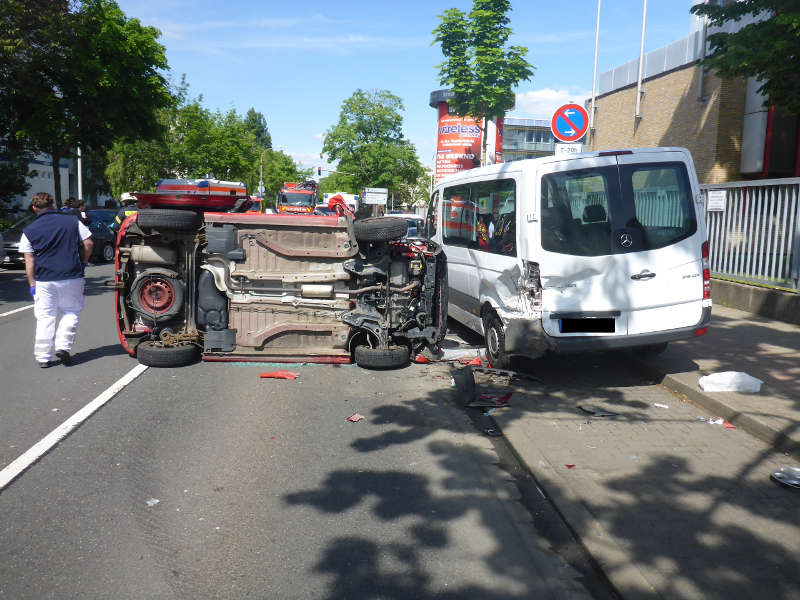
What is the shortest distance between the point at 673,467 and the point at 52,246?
6.68 m

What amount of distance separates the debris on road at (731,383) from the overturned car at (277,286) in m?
2.76

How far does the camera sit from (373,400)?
658 centimetres

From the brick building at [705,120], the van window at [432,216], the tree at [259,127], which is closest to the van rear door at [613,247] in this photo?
the van window at [432,216]

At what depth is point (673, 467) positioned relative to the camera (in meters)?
4.88

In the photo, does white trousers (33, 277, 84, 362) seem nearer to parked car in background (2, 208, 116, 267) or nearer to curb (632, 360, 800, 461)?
curb (632, 360, 800, 461)

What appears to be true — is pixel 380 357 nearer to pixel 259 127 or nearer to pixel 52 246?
pixel 52 246

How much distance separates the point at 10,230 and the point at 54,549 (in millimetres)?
18393

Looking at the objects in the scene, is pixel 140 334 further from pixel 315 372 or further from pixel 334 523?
pixel 334 523

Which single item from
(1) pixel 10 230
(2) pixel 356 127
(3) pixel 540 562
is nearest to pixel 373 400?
(3) pixel 540 562

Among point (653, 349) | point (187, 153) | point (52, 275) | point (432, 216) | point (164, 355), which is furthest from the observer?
point (187, 153)

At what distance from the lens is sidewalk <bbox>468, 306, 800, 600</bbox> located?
137 inches

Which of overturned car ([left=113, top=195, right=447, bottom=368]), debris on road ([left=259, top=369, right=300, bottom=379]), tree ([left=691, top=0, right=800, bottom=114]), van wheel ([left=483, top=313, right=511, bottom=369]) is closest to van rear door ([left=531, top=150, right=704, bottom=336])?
van wheel ([left=483, top=313, right=511, bottom=369])

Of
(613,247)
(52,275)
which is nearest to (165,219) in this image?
(52,275)

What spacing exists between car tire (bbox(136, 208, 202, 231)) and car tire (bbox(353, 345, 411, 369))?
2.26 meters
